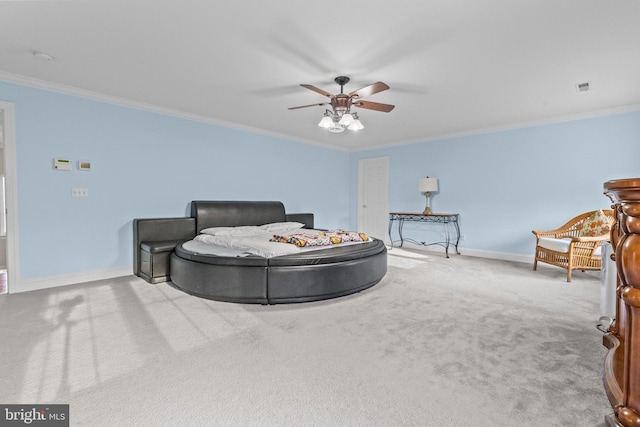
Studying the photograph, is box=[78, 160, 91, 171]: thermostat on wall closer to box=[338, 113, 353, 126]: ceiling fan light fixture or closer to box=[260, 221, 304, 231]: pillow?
box=[260, 221, 304, 231]: pillow

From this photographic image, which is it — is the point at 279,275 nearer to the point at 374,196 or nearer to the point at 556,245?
the point at 556,245

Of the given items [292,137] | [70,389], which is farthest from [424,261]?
[70,389]

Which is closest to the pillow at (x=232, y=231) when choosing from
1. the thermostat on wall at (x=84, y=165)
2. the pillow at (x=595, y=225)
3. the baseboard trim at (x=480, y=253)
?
the thermostat on wall at (x=84, y=165)

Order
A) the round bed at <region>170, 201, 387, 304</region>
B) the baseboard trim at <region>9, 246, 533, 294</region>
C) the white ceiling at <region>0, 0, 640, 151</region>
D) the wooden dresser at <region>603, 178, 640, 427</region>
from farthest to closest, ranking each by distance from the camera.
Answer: the baseboard trim at <region>9, 246, 533, 294</region>, the round bed at <region>170, 201, 387, 304</region>, the white ceiling at <region>0, 0, 640, 151</region>, the wooden dresser at <region>603, 178, 640, 427</region>

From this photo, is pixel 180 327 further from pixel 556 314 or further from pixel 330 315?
pixel 556 314

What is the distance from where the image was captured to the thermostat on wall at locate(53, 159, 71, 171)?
3561 mm

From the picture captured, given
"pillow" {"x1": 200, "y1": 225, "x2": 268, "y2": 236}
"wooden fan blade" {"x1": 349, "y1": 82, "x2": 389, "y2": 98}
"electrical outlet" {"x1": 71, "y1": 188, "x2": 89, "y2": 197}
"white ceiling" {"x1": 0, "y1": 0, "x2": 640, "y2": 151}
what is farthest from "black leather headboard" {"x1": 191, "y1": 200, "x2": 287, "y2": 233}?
"wooden fan blade" {"x1": 349, "y1": 82, "x2": 389, "y2": 98}

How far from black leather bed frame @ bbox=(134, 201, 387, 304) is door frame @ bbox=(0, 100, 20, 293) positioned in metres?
1.14

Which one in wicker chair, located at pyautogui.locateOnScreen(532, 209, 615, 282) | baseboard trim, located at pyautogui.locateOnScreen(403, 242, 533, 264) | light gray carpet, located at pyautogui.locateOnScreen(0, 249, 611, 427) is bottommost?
light gray carpet, located at pyautogui.locateOnScreen(0, 249, 611, 427)

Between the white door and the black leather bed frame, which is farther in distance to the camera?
the white door

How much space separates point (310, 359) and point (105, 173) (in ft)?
11.9

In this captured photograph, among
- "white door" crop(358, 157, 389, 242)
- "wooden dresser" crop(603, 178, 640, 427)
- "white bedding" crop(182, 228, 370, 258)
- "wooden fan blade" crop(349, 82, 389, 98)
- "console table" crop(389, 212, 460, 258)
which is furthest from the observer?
"white door" crop(358, 157, 389, 242)

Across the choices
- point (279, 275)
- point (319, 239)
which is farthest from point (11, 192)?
point (319, 239)

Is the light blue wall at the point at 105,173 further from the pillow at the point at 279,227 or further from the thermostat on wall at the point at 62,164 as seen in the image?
the pillow at the point at 279,227
